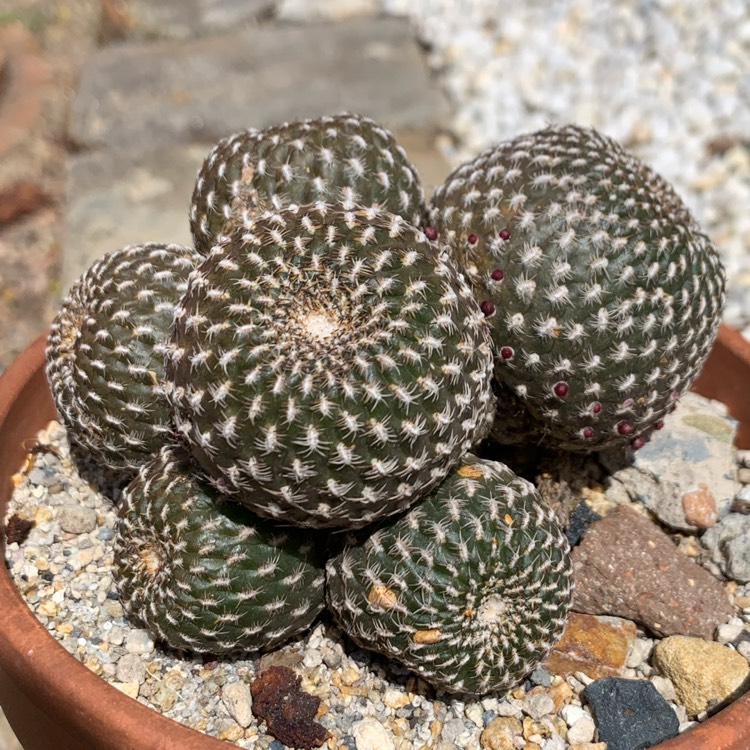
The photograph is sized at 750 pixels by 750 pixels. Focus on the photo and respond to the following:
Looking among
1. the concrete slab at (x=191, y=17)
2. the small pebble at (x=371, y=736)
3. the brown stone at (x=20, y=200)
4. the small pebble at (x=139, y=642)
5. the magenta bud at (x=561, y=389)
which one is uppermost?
the magenta bud at (x=561, y=389)

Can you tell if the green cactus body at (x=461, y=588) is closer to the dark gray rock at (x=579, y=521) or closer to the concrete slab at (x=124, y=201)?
the dark gray rock at (x=579, y=521)

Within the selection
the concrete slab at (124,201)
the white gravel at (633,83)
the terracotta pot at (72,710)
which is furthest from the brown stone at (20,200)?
the terracotta pot at (72,710)

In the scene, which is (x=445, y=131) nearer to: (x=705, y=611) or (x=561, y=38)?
(x=561, y=38)

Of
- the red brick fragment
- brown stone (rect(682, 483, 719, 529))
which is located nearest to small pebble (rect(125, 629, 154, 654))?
the red brick fragment

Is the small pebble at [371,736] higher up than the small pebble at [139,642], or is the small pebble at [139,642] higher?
the small pebble at [371,736]

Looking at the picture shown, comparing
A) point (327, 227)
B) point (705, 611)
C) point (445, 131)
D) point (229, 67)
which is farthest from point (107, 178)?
point (705, 611)

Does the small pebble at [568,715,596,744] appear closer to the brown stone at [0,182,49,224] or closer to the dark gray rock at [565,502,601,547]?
the dark gray rock at [565,502,601,547]
